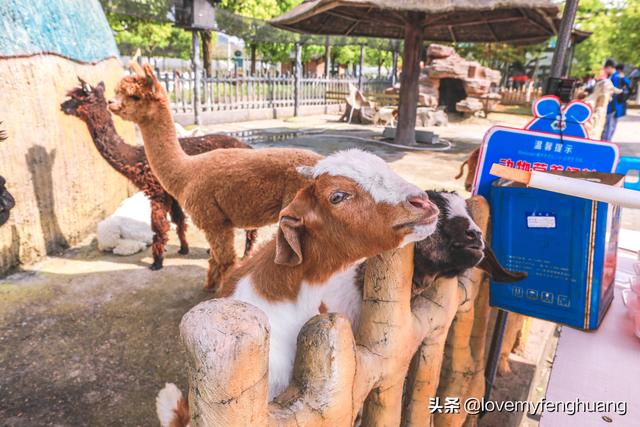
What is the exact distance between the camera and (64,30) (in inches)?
191

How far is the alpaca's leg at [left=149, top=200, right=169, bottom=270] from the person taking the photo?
4.38m

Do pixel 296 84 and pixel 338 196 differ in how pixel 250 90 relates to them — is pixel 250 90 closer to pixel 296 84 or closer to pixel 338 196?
pixel 296 84

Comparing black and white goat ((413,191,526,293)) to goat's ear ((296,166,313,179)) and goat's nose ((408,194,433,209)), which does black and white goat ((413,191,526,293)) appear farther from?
goat's ear ((296,166,313,179))

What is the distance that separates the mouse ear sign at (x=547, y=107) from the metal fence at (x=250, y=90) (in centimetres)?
1124

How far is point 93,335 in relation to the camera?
3.29m

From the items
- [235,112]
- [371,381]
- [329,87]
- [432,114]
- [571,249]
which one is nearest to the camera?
[371,381]

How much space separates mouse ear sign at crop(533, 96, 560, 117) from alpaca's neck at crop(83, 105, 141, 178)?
12.3ft

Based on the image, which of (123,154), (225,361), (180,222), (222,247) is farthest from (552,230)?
(123,154)

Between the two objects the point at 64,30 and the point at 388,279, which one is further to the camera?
the point at 64,30

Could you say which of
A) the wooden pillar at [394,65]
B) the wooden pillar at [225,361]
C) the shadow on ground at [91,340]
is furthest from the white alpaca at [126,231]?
the wooden pillar at [394,65]

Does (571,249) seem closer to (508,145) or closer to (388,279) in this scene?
(508,145)

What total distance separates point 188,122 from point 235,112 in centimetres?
206

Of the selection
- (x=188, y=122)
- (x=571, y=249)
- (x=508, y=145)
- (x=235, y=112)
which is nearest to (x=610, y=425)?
(x=571, y=249)

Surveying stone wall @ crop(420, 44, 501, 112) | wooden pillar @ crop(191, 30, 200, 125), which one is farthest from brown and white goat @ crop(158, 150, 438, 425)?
stone wall @ crop(420, 44, 501, 112)
